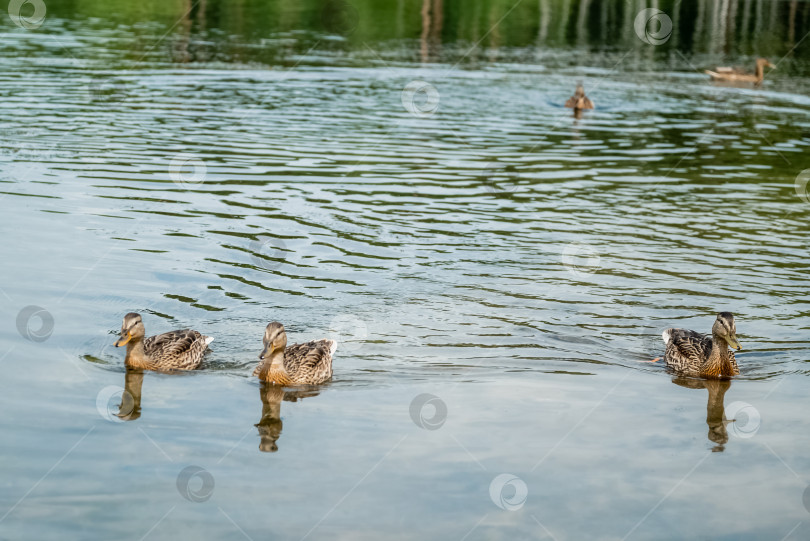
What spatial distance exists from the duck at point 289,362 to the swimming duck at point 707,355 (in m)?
4.18

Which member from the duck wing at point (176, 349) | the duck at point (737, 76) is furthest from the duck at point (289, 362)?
the duck at point (737, 76)

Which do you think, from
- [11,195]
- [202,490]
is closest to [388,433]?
[202,490]

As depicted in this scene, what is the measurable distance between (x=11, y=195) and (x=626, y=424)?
12.9 m

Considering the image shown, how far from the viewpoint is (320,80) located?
3378 centimetres

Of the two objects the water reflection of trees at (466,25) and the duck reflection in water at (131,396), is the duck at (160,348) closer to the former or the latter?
the duck reflection in water at (131,396)

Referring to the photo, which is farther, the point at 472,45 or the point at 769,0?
the point at 769,0

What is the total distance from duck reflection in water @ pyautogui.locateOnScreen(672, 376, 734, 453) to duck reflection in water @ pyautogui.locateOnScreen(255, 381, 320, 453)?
4.30 m

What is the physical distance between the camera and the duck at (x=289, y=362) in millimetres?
12375

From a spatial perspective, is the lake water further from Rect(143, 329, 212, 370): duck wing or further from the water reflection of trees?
the water reflection of trees

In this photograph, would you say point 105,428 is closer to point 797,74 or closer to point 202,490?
point 202,490

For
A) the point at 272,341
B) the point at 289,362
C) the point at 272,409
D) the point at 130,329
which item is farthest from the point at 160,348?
the point at 272,409

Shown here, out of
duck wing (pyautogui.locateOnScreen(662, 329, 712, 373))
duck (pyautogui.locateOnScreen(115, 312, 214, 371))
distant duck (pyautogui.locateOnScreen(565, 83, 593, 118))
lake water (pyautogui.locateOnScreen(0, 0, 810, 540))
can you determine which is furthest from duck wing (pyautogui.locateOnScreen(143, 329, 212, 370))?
distant duck (pyautogui.locateOnScreen(565, 83, 593, 118))

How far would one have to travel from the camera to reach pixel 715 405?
12523mm

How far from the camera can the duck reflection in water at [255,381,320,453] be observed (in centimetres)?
1097
